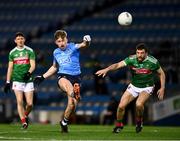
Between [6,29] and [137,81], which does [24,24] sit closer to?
[6,29]

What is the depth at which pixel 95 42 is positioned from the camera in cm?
3188

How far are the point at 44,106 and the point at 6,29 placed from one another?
280 inches

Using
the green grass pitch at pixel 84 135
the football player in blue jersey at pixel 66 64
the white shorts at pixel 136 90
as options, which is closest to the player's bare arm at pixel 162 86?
the white shorts at pixel 136 90

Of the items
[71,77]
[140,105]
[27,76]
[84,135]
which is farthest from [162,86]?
[27,76]

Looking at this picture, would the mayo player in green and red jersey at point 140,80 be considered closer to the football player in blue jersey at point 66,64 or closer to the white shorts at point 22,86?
the football player in blue jersey at point 66,64

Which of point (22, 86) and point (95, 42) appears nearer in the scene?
point (22, 86)

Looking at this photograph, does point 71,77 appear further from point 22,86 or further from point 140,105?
point 22,86

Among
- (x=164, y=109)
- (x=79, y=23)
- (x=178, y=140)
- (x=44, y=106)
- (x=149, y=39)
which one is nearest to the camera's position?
(x=178, y=140)

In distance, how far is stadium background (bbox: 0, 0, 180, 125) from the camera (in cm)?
2656

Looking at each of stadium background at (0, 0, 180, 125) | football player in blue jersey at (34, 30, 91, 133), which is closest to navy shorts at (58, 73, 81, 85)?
football player in blue jersey at (34, 30, 91, 133)

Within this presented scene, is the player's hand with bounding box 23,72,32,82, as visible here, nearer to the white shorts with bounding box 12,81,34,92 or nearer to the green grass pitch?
the white shorts with bounding box 12,81,34,92

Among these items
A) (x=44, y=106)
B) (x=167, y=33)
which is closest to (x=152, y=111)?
(x=44, y=106)

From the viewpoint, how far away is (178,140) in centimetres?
1328

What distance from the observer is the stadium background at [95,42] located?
87.1ft
